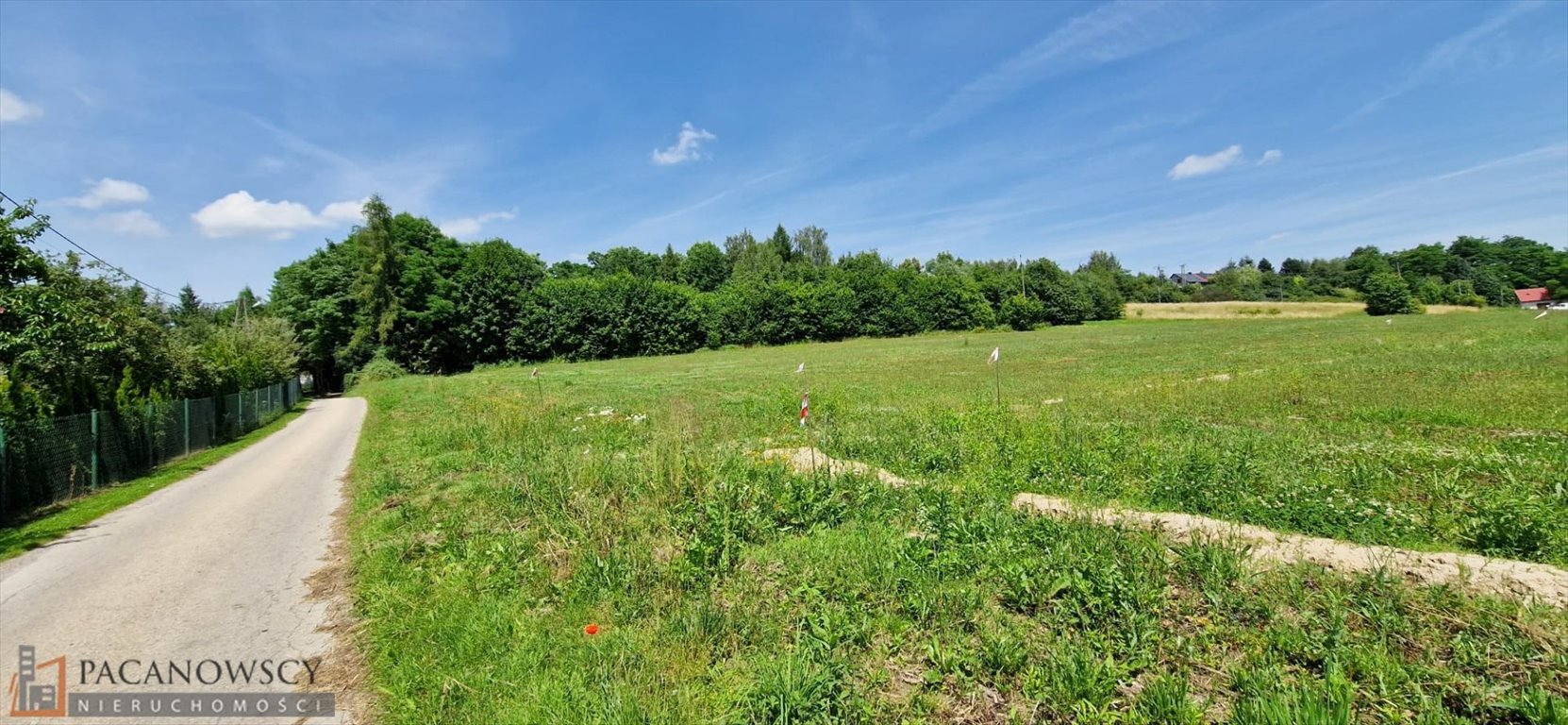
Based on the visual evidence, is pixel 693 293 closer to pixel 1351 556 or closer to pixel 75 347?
pixel 75 347

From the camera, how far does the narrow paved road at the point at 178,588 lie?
178 inches

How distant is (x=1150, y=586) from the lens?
4.36m

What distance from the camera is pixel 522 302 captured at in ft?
197

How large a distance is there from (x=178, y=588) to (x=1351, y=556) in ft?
34.6

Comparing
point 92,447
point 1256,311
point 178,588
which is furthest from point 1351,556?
point 1256,311

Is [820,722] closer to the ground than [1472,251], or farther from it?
closer to the ground

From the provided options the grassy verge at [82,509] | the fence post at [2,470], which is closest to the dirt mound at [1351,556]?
the grassy verge at [82,509]

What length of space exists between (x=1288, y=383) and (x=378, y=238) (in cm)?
5774

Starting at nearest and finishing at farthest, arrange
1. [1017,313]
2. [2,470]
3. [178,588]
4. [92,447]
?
1. [178,588]
2. [2,470]
3. [92,447]
4. [1017,313]

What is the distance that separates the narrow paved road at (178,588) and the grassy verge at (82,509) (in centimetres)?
28

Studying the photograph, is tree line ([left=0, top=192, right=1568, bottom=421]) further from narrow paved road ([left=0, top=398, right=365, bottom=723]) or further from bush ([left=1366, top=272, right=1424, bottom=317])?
narrow paved road ([left=0, top=398, right=365, bottom=723])

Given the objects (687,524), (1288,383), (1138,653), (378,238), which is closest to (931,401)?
(1288,383)

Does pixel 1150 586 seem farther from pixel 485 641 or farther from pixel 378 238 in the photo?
pixel 378 238

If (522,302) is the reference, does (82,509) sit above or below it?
below
